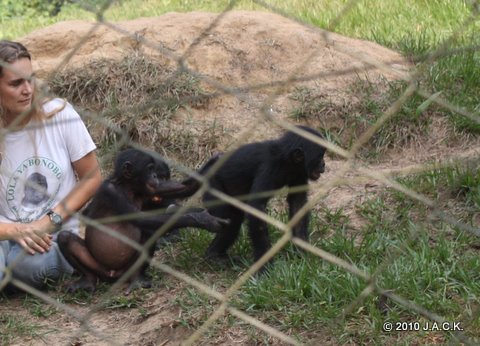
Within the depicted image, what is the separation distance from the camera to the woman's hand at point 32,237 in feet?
12.6

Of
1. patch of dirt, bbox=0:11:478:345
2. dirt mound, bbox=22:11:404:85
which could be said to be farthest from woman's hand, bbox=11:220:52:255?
dirt mound, bbox=22:11:404:85

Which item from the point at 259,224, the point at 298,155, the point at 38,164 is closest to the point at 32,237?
the point at 38,164

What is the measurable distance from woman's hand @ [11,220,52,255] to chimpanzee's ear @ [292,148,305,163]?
49.5 inches

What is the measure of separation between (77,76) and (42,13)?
A: 148 inches

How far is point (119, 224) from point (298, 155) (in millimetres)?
970

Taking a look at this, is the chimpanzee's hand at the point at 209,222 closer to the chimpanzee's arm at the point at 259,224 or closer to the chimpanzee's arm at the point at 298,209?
the chimpanzee's arm at the point at 259,224

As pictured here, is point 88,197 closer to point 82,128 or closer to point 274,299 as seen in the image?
point 82,128

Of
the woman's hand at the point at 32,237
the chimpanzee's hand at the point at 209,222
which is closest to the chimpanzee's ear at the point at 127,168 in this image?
the chimpanzee's hand at the point at 209,222

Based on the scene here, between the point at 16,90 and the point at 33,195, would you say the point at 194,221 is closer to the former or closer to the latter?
the point at 33,195

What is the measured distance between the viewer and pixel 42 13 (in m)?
9.88

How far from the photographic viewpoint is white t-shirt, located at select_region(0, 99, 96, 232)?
15.4 ft

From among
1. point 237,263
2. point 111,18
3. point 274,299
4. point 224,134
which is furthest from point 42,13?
point 274,299

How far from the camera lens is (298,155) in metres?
4.68

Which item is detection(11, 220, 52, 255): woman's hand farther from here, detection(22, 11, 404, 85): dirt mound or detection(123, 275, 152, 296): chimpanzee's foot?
detection(22, 11, 404, 85): dirt mound
